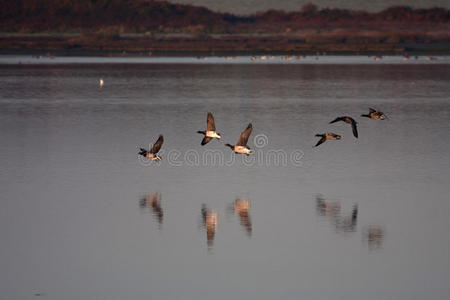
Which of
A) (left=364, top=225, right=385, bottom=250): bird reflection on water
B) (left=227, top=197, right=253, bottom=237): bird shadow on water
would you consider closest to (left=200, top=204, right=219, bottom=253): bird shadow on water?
(left=227, top=197, right=253, bottom=237): bird shadow on water

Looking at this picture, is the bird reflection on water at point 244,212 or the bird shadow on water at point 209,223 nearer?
the bird shadow on water at point 209,223

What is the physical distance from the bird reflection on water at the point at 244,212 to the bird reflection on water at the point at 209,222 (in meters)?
0.65

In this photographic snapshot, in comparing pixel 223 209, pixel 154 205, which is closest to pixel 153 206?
pixel 154 205

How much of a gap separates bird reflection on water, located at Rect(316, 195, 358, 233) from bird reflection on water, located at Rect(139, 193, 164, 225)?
13.5ft

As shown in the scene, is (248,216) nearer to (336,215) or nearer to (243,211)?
(243,211)

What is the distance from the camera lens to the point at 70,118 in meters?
46.1

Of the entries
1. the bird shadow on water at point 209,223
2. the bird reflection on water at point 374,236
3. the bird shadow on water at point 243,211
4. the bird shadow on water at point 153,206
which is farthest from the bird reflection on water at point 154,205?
the bird reflection on water at point 374,236

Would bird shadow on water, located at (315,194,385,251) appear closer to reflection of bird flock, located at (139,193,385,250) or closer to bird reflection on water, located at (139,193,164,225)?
reflection of bird flock, located at (139,193,385,250)

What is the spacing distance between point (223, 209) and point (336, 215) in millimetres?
2988

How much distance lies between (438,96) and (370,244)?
1692 inches

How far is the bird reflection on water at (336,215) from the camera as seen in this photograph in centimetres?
2130

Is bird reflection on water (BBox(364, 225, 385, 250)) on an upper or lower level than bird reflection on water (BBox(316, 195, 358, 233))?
lower

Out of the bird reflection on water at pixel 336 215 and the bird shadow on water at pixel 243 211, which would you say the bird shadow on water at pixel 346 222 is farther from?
the bird shadow on water at pixel 243 211

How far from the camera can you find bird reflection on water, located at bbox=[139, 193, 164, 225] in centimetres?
2275
